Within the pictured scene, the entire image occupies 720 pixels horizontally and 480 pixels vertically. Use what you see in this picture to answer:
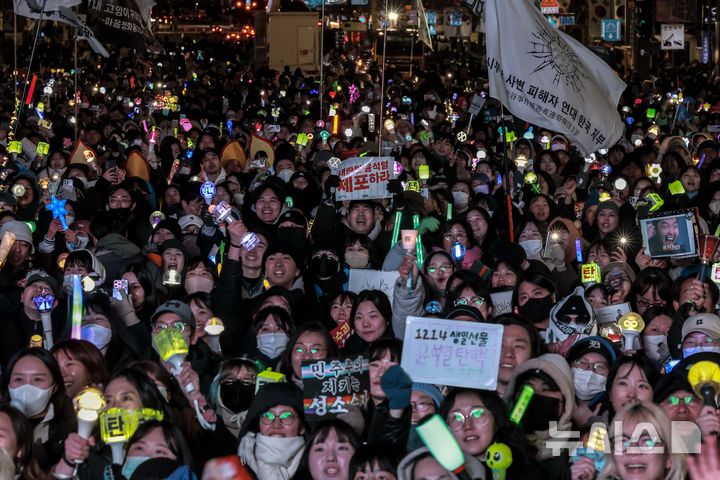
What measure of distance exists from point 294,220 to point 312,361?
12.4 ft

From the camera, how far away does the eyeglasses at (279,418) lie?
5602 millimetres

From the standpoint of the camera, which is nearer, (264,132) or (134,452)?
(134,452)

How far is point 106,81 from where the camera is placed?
988 inches

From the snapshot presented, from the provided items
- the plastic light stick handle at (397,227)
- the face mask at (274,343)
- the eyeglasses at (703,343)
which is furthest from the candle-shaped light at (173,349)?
the plastic light stick handle at (397,227)

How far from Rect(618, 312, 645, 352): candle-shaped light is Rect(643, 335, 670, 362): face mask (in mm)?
368

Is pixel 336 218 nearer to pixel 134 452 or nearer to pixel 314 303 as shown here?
pixel 314 303

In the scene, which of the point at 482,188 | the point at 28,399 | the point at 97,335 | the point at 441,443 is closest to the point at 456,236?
the point at 482,188

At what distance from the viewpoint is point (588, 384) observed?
637cm

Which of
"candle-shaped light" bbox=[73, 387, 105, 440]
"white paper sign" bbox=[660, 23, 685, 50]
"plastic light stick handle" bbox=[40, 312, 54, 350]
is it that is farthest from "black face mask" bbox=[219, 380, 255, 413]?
"white paper sign" bbox=[660, 23, 685, 50]

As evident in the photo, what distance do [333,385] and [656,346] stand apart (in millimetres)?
2545

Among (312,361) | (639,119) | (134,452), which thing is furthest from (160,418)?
(639,119)

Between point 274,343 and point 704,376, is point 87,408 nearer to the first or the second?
point 274,343

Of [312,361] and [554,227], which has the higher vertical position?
[554,227]

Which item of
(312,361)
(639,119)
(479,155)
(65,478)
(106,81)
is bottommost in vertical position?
(65,478)
